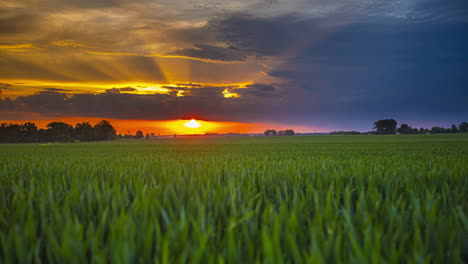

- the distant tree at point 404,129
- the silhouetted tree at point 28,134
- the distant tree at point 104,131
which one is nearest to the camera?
the distant tree at point 404,129

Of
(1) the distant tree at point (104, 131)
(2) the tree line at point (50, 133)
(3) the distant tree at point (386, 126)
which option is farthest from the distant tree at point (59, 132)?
(3) the distant tree at point (386, 126)

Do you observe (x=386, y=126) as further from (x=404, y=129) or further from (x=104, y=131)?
(x=104, y=131)

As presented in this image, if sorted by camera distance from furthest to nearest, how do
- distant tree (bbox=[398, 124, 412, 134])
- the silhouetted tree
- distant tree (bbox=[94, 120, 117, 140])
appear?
distant tree (bbox=[94, 120, 117, 140]) < the silhouetted tree < distant tree (bbox=[398, 124, 412, 134])

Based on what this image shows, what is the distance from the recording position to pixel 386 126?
402ft

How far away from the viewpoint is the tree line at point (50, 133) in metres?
126

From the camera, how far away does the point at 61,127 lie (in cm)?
13538

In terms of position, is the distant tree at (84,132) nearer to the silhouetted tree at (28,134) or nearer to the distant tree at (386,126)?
the silhouetted tree at (28,134)

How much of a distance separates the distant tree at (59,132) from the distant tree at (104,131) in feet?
37.8

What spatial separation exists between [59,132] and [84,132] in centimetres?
1087

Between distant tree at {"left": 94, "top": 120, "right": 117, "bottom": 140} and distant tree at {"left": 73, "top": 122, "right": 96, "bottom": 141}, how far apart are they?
1.84 metres

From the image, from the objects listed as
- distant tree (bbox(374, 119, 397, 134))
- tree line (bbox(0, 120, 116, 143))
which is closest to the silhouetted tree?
tree line (bbox(0, 120, 116, 143))

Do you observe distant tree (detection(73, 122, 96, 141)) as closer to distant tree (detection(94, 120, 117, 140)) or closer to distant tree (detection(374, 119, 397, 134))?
distant tree (detection(94, 120, 117, 140))

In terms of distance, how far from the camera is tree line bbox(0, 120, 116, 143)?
415ft

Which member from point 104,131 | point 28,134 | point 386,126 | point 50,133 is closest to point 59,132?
point 50,133
